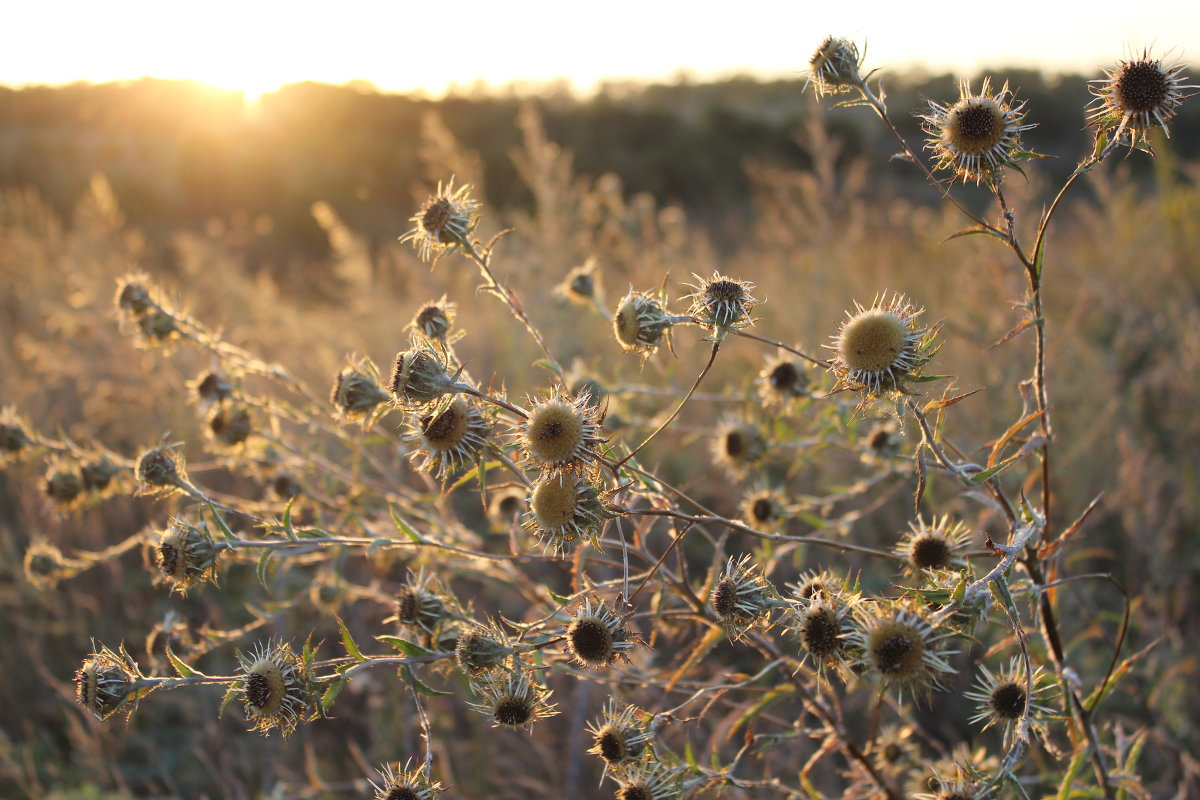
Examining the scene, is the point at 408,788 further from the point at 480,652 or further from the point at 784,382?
the point at 784,382

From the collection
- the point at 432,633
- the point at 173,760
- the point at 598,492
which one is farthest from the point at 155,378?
the point at 598,492

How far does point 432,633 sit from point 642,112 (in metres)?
26.3

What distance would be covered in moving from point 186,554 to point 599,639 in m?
0.80

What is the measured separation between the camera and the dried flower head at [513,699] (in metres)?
1.25

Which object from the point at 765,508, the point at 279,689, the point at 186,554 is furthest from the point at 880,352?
the point at 186,554

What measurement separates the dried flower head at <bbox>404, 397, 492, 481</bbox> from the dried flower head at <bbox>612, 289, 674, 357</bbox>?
0.29 meters

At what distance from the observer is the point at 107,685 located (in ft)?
4.55

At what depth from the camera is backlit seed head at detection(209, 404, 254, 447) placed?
6.43ft

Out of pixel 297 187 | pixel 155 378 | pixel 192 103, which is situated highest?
pixel 192 103

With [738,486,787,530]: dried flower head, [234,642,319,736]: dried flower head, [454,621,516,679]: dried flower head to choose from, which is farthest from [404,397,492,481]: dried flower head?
[738,486,787,530]: dried flower head

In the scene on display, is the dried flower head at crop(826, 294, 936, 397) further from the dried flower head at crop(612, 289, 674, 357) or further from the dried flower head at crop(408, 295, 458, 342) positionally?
the dried flower head at crop(408, 295, 458, 342)

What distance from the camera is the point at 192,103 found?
24703 mm

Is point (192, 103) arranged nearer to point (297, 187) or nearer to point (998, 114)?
point (297, 187)

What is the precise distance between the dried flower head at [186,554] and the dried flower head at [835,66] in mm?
1381
